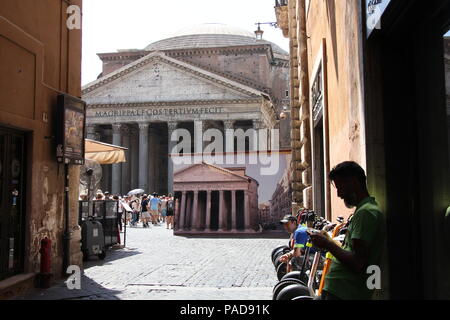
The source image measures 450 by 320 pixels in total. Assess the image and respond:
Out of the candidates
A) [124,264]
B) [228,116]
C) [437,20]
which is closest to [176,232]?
[124,264]

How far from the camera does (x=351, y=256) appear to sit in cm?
244

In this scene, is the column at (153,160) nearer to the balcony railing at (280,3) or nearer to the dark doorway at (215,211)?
the dark doorway at (215,211)

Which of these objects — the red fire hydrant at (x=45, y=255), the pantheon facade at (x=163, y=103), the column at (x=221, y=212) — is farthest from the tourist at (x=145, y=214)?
the pantheon facade at (x=163, y=103)

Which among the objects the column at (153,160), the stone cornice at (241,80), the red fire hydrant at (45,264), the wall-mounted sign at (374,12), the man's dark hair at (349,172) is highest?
the stone cornice at (241,80)

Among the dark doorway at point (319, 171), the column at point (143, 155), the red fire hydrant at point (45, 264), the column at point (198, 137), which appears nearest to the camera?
the red fire hydrant at point (45, 264)

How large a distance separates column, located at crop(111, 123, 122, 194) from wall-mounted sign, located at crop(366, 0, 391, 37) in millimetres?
40088

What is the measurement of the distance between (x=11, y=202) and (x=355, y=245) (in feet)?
16.9

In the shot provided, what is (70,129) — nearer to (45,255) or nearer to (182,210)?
(45,255)

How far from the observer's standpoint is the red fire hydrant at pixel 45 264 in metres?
6.80

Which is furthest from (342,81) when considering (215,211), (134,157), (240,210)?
(134,157)

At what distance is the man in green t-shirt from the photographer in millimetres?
2432

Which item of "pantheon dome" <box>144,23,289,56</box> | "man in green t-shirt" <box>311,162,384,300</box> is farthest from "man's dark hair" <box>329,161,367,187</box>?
"pantheon dome" <box>144,23,289,56</box>

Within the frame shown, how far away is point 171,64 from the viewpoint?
4206cm

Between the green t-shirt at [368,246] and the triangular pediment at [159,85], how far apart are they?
1507 inches
